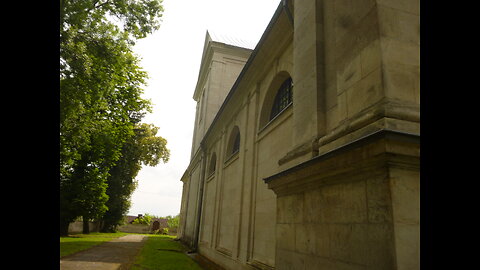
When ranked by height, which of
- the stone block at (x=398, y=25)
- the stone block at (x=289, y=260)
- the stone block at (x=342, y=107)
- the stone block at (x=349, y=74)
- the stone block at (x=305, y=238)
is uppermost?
the stone block at (x=398, y=25)

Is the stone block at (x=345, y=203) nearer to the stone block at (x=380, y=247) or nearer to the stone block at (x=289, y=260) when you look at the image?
the stone block at (x=380, y=247)

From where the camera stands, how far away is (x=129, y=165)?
34625 mm

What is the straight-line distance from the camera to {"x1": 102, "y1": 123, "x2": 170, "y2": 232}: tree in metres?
34.2

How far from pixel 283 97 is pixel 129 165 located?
97.7 ft

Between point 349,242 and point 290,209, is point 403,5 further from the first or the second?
point 290,209

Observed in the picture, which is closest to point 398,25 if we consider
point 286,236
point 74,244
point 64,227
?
point 286,236

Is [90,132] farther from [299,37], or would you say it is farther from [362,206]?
[362,206]

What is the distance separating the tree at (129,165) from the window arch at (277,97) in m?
26.0

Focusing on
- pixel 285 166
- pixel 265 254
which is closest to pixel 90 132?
pixel 265 254

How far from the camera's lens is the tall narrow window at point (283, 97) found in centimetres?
847

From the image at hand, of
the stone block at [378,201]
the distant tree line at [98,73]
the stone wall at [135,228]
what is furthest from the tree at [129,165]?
the stone block at [378,201]

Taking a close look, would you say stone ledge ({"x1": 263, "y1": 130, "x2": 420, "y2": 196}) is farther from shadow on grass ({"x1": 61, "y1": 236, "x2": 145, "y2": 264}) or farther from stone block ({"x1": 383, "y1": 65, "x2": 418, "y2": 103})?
shadow on grass ({"x1": 61, "y1": 236, "x2": 145, "y2": 264})

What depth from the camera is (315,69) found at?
4.51m
